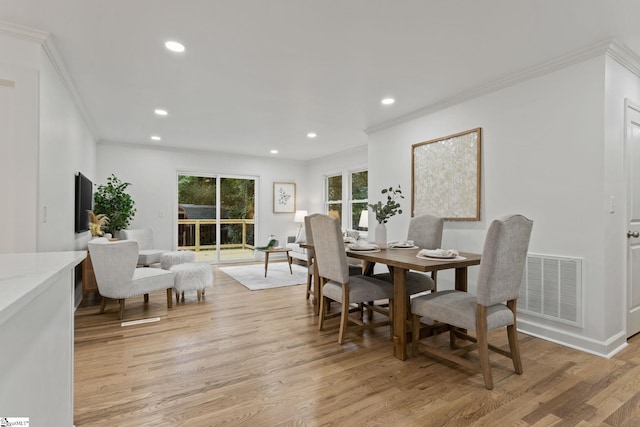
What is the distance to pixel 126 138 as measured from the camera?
18.6 feet

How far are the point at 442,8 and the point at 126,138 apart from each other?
550 cm

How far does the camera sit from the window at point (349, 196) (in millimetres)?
6499

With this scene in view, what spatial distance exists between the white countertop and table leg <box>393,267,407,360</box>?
1.99 metres

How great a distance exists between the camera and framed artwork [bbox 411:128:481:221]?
3477 millimetres

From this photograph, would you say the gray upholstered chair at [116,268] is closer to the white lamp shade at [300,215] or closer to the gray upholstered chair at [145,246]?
the gray upholstered chair at [145,246]

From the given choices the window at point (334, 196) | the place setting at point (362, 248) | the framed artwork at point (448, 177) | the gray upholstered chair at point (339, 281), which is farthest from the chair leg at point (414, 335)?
the window at point (334, 196)

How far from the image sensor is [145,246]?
5.44 meters

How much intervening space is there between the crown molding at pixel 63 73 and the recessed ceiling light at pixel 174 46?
834 millimetres

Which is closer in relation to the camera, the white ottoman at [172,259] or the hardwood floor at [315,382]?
the hardwood floor at [315,382]

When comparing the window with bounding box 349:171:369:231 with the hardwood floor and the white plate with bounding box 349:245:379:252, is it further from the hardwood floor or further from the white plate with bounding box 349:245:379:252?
the hardwood floor

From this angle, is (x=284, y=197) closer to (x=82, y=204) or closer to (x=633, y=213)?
(x=82, y=204)

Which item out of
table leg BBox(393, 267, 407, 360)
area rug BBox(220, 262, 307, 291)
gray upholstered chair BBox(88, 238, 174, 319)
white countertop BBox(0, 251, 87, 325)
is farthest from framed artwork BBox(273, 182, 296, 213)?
white countertop BBox(0, 251, 87, 325)

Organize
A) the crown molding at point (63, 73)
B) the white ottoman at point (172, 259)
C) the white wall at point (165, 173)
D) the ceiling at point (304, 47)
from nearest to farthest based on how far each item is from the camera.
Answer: the ceiling at point (304, 47)
the crown molding at point (63, 73)
the white ottoman at point (172, 259)
the white wall at point (165, 173)

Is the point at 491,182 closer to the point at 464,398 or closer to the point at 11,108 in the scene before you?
the point at 464,398
